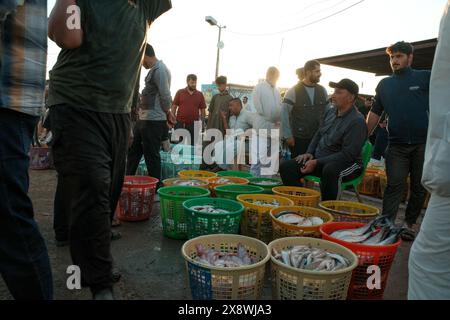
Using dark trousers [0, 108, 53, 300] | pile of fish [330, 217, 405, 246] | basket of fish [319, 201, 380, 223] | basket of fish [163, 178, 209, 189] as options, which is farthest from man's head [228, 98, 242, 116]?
dark trousers [0, 108, 53, 300]

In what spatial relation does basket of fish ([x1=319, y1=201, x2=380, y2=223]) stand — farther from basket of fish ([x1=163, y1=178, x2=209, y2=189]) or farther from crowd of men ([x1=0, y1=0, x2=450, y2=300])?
basket of fish ([x1=163, y1=178, x2=209, y2=189])

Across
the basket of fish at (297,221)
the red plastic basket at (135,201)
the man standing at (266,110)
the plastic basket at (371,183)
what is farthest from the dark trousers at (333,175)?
the plastic basket at (371,183)

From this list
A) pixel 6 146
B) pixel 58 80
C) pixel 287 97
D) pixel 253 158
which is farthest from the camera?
pixel 253 158

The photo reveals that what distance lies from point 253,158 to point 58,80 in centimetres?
436

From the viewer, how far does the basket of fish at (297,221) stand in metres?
2.74

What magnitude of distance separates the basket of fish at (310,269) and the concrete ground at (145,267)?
398mm

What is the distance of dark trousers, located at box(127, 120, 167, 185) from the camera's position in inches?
188

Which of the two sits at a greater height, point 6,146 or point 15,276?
point 6,146

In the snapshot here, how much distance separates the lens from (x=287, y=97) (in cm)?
510

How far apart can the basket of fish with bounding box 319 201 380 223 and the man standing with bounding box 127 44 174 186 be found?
2.48 m

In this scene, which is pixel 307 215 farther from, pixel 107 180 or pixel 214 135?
pixel 214 135
